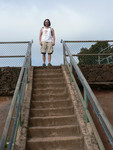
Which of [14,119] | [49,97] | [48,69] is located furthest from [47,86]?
[14,119]

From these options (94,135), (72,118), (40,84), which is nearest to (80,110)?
(72,118)

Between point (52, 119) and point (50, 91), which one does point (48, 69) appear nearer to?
point (50, 91)

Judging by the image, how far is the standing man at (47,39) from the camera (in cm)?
548

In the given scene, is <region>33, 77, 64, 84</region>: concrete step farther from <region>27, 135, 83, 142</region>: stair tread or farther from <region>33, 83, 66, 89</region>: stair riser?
<region>27, 135, 83, 142</region>: stair tread

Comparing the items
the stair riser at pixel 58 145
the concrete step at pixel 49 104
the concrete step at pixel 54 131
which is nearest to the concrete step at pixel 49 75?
the concrete step at pixel 49 104

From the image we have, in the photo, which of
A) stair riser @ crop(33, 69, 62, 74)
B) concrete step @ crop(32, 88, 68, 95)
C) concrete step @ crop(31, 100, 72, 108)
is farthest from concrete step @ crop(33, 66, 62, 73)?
concrete step @ crop(31, 100, 72, 108)

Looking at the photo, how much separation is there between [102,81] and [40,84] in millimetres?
2091

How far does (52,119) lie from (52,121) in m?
0.04

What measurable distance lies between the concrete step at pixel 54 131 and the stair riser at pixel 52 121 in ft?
0.67

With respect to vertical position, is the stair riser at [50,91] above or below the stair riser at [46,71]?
below

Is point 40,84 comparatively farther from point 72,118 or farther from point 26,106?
point 72,118

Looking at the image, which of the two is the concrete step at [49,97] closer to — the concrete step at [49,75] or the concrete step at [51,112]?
the concrete step at [51,112]

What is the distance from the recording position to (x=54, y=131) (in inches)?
112

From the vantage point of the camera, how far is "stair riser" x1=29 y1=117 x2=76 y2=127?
120 inches
